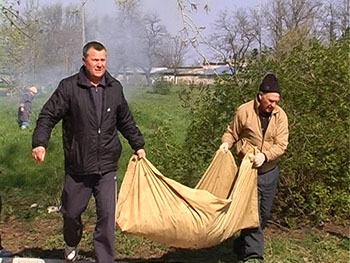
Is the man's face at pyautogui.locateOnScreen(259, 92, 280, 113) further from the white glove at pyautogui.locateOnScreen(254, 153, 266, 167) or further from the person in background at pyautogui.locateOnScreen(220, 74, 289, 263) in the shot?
the white glove at pyautogui.locateOnScreen(254, 153, 266, 167)

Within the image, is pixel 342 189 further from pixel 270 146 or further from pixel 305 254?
pixel 270 146

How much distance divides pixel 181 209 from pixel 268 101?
106cm

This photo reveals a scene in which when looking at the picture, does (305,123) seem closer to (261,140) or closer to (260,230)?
(261,140)

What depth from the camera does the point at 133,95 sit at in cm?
1574

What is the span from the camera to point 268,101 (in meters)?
4.80

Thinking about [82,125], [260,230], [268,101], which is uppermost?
[268,101]

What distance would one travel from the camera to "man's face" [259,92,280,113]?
478 centimetres

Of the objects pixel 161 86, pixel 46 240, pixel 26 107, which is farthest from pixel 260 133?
pixel 26 107

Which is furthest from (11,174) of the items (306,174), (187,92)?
(306,174)

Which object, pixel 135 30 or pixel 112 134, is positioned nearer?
pixel 112 134

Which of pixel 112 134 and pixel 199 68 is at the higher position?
pixel 199 68

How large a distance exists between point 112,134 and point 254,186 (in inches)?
45.6

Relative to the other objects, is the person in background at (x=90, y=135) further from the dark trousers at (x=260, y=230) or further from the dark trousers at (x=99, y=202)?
the dark trousers at (x=260, y=230)

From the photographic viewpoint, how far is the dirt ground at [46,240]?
5.47 m
